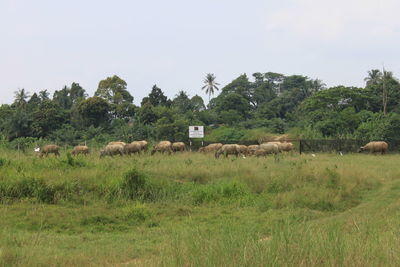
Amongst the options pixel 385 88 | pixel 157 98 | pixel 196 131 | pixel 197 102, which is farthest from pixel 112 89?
pixel 385 88

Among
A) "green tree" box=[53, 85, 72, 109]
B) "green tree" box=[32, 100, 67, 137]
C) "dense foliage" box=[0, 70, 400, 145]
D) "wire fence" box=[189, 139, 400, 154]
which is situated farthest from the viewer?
"green tree" box=[53, 85, 72, 109]

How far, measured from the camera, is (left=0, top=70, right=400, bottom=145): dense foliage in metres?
42.4

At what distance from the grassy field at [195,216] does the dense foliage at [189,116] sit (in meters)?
24.2

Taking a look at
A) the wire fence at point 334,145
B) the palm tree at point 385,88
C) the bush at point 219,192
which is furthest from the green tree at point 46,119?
the bush at point 219,192

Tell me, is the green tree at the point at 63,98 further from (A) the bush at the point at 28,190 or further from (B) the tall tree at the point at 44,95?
(A) the bush at the point at 28,190

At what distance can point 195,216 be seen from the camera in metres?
10.6

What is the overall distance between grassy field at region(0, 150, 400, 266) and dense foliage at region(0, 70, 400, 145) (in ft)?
79.4

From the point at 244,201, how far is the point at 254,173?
10.7 feet

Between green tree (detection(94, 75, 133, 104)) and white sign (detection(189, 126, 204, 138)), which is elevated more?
green tree (detection(94, 75, 133, 104))

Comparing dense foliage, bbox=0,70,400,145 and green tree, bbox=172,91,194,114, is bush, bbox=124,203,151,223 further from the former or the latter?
green tree, bbox=172,91,194,114

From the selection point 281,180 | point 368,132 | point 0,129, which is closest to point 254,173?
point 281,180

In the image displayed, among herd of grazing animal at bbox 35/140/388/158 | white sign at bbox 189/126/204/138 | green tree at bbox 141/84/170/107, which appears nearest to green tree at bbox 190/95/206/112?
green tree at bbox 141/84/170/107

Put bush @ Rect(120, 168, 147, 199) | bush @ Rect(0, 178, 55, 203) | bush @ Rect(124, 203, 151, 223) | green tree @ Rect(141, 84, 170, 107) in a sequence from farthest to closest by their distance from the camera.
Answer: green tree @ Rect(141, 84, 170, 107)
bush @ Rect(120, 168, 147, 199)
bush @ Rect(0, 178, 55, 203)
bush @ Rect(124, 203, 151, 223)

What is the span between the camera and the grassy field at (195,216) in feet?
10.7
